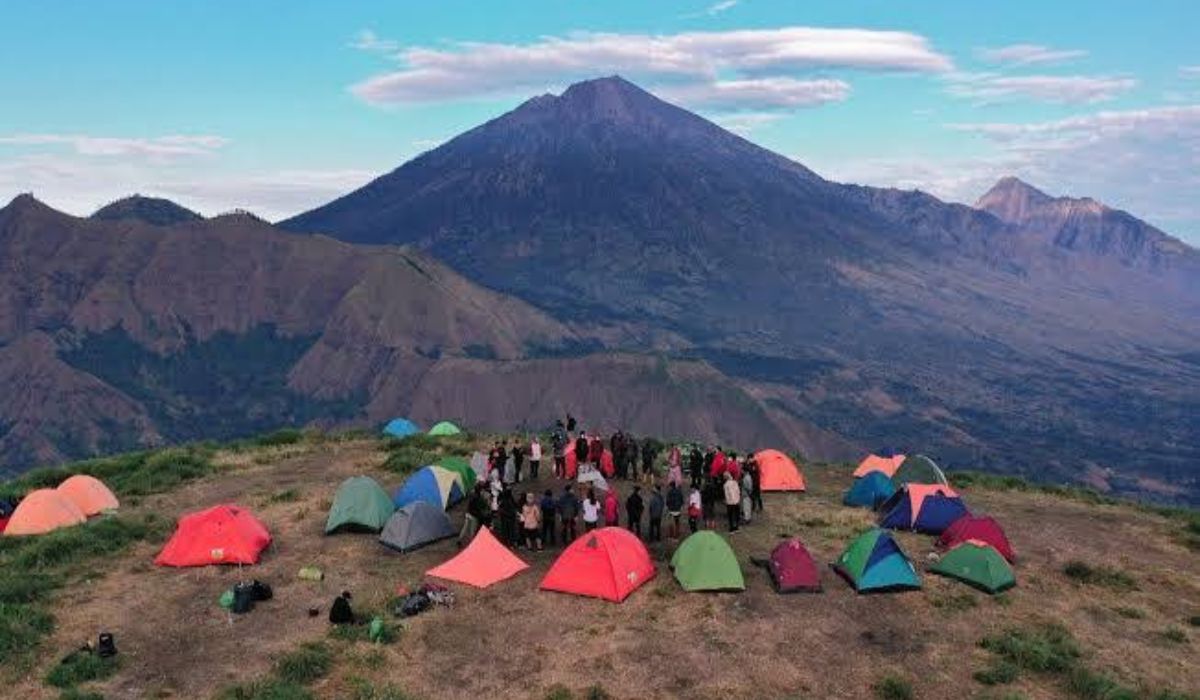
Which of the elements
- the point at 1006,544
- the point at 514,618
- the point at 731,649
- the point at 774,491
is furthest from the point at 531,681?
the point at 774,491

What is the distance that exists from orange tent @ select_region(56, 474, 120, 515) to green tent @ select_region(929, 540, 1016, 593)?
80.2 ft

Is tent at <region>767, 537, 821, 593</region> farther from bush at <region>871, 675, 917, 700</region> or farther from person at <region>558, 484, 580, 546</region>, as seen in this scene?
person at <region>558, 484, 580, 546</region>

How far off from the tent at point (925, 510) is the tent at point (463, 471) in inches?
511

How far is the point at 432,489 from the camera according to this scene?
2725cm

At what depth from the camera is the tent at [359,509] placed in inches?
997

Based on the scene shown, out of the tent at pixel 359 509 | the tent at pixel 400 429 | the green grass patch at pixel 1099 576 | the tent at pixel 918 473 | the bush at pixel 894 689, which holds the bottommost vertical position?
the tent at pixel 400 429

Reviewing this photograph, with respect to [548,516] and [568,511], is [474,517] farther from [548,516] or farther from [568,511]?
[568,511]

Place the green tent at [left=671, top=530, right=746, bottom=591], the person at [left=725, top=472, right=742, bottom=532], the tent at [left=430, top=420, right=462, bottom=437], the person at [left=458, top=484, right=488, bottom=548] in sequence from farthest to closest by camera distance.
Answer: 1. the tent at [left=430, top=420, right=462, bottom=437]
2. the person at [left=725, top=472, right=742, bottom=532]
3. the person at [left=458, top=484, right=488, bottom=548]
4. the green tent at [left=671, top=530, right=746, bottom=591]

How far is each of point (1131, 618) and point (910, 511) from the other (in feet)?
22.4

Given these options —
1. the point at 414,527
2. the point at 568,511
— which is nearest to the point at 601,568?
the point at 568,511

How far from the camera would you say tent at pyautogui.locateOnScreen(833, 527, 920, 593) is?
70.6ft

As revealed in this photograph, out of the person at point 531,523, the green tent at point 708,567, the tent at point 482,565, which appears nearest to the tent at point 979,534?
the green tent at point 708,567

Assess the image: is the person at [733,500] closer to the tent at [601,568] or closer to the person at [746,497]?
the person at [746,497]

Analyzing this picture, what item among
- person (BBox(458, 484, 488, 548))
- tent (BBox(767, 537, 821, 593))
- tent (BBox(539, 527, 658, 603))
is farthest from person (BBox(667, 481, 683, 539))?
person (BBox(458, 484, 488, 548))
